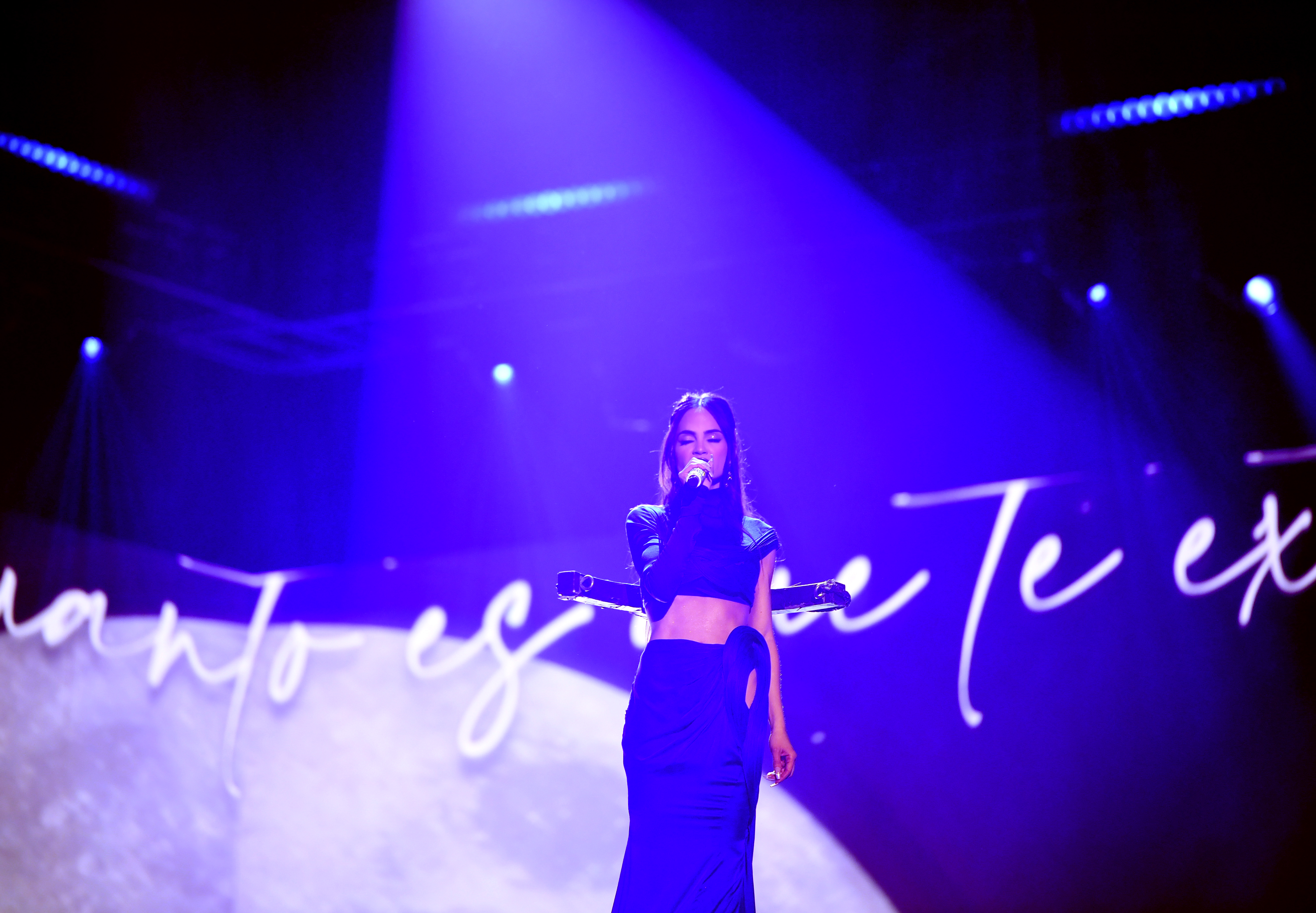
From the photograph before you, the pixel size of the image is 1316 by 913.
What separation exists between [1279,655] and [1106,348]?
1.73 metres

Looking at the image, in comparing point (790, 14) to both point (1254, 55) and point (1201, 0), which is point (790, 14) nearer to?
point (1201, 0)

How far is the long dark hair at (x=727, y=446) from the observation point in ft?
8.57

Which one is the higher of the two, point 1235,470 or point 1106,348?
point 1106,348

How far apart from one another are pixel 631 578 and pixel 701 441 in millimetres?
3150

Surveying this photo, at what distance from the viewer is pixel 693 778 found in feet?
7.55

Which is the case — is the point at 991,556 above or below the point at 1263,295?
below

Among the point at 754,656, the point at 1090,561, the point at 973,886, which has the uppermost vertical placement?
the point at 1090,561

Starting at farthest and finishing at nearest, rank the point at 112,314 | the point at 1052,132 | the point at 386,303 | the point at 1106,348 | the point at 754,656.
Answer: the point at 112,314 → the point at 386,303 → the point at 1106,348 → the point at 1052,132 → the point at 754,656

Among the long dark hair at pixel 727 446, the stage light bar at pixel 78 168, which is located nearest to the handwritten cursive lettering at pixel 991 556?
the long dark hair at pixel 727 446

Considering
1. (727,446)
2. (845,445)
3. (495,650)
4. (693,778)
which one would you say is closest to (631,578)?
(495,650)

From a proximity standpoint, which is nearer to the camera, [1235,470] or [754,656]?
[754,656]

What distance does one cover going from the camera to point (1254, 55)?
4273 millimetres

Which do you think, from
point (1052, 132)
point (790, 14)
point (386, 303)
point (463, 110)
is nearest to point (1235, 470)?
point (1052, 132)

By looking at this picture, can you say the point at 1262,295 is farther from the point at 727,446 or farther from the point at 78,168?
the point at 78,168
